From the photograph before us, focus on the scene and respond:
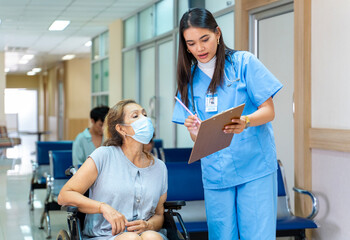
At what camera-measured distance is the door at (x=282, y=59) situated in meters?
4.10

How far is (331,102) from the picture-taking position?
330cm

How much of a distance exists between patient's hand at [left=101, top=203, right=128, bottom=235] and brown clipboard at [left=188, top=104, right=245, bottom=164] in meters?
0.45

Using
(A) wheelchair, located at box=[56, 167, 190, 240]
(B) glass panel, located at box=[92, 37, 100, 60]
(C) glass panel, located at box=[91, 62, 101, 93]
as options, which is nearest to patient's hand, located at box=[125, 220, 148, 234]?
(A) wheelchair, located at box=[56, 167, 190, 240]

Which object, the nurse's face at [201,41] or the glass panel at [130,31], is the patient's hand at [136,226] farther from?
the glass panel at [130,31]

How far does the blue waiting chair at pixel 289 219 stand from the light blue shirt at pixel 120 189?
108 centimetres

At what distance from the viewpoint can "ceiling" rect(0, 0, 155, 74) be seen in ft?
25.4

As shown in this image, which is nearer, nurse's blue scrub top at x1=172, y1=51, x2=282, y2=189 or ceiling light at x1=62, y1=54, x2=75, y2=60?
nurse's blue scrub top at x1=172, y1=51, x2=282, y2=189

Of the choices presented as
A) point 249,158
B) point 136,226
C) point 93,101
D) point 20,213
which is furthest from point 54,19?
point 249,158

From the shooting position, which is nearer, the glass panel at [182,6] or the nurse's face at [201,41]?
the nurse's face at [201,41]

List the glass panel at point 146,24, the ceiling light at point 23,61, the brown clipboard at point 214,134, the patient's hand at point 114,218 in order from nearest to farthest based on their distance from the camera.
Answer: the brown clipboard at point 214,134 < the patient's hand at point 114,218 < the glass panel at point 146,24 < the ceiling light at point 23,61

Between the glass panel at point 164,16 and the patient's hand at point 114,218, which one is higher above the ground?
the glass panel at point 164,16

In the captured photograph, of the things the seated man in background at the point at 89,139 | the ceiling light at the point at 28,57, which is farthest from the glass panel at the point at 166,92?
the ceiling light at the point at 28,57

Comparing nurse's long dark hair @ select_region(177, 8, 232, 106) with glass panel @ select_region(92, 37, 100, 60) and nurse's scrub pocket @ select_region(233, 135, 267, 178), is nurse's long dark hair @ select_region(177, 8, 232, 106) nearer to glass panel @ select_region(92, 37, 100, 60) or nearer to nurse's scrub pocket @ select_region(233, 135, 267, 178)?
nurse's scrub pocket @ select_region(233, 135, 267, 178)

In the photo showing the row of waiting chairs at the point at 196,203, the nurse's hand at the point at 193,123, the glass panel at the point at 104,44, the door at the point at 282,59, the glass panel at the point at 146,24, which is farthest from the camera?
the glass panel at the point at 104,44
